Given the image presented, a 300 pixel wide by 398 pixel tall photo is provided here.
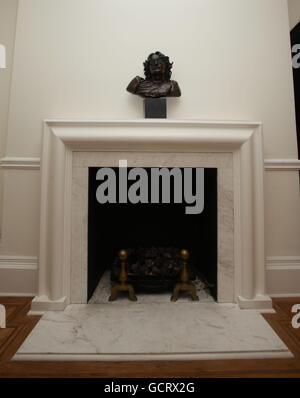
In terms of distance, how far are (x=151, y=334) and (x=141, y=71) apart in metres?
1.78

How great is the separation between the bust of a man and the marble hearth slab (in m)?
1.48

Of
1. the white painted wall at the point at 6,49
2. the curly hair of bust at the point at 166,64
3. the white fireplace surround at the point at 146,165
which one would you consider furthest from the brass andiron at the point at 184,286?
the white painted wall at the point at 6,49

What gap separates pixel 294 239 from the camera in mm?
1925

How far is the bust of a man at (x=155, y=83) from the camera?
181 cm

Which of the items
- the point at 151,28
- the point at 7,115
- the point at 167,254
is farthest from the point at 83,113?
the point at 167,254

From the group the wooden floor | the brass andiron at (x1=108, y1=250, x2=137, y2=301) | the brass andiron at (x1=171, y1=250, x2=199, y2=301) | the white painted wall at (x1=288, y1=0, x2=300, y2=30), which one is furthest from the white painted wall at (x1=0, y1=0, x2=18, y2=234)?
the white painted wall at (x1=288, y1=0, x2=300, y2=30)

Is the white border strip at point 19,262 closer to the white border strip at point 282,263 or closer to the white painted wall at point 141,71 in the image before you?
the white painted wall at point 141,71

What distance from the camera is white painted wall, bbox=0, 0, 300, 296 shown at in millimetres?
1888

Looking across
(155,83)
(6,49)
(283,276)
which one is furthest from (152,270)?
(6,49)

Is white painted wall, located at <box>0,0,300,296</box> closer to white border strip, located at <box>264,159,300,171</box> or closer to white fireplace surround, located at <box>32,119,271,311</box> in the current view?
white border strip, located at <box>264,159,300,171</box>

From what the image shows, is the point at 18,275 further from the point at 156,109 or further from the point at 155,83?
the point at 155,83

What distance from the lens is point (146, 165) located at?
177cm

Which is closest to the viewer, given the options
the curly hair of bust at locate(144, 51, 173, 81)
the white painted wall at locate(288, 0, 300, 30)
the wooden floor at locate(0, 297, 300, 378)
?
the wooden floor at locate(0, 297, 300, 378)
